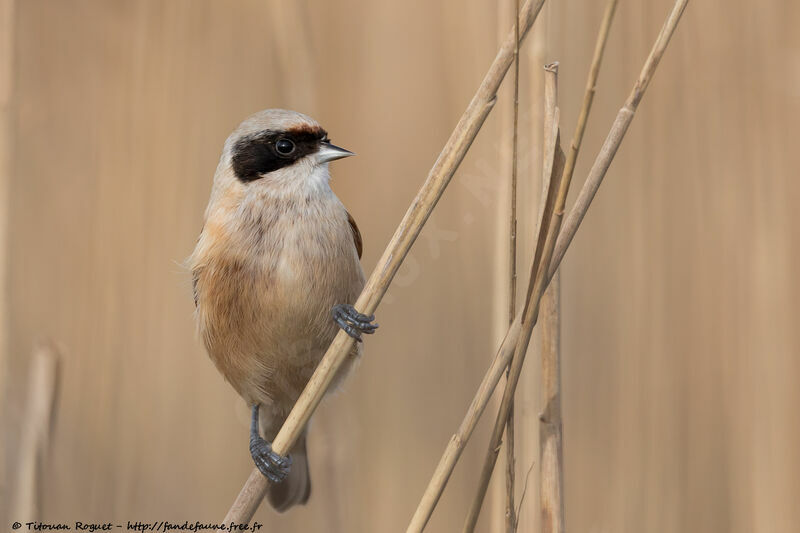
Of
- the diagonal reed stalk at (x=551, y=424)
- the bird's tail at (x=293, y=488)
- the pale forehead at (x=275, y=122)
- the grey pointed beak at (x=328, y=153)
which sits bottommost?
the bird's tail at (x=293, y=488)

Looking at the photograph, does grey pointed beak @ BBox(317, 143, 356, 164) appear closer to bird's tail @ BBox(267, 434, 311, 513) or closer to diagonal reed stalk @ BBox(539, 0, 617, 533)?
diagonal reed stalk @ BBox(539, 0, 617, 533)

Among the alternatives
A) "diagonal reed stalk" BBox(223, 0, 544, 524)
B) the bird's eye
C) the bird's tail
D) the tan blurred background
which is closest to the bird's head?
the bird's eye

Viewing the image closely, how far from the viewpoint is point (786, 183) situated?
113 inches

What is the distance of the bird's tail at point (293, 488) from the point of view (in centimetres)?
278

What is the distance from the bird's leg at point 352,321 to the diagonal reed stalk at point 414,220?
0.62 ft

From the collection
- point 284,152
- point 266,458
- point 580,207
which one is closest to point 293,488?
point 266,458

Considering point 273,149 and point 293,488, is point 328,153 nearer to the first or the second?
point 273,149

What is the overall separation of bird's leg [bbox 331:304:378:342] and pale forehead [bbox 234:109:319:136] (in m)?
0.51

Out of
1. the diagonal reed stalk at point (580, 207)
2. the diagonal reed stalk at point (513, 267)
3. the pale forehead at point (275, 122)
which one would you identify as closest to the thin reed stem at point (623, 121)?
the diagonal reed stalk at point (580, 207)

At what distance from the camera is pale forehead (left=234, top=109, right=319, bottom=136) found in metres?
2.23

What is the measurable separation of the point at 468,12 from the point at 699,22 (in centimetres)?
86

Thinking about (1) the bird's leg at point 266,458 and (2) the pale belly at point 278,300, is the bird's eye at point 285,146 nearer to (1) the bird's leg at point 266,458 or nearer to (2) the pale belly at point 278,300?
(2) the pale belly at point 278,300

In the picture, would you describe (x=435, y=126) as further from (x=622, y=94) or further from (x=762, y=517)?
(x=762, y=517)

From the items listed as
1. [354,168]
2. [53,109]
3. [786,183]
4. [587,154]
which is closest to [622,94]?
[587,154]
